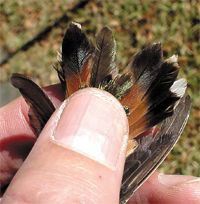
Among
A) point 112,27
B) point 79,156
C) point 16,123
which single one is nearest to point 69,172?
point 79,156

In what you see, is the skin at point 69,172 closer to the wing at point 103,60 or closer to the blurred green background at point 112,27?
the wing at point 103,60

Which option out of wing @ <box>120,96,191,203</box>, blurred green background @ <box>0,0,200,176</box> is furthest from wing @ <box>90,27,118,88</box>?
blurred green background @ <box>0,0,200,176</box>

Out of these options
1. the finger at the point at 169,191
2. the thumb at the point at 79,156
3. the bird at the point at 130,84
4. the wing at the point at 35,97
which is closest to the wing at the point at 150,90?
the bird at the point at 130,84

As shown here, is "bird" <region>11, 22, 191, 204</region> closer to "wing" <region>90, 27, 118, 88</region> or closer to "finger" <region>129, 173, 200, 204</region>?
"wing" <region>90, 27, 118, 88</region>

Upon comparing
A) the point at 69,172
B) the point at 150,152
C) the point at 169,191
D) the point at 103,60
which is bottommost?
the point at 169,191

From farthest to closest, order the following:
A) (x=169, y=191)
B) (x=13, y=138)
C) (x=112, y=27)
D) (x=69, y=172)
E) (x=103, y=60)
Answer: (x=112, y=27) < (x=13, y=138) < (x=169, y=191) < (x=103, y=60) < (x=69, y=172)

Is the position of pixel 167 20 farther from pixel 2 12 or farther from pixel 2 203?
pixel 2 203

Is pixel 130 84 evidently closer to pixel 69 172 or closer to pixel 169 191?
pixel 69 172
